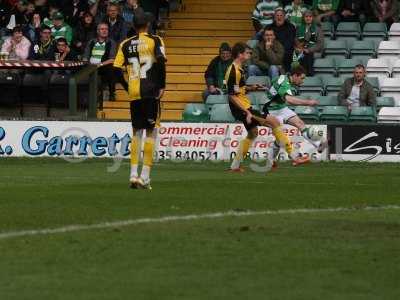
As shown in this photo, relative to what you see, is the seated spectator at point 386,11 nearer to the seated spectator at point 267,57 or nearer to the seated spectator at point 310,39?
the seated spectator at point 310,39

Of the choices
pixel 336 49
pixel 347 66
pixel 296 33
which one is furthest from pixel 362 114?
pixel 336 49

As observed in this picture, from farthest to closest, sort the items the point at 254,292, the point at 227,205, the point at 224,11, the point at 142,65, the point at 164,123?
1. the point at 224,11
2. the point at 164,123
3. the point at 142,65
4. the point at 227,205
5. the point at 254,292

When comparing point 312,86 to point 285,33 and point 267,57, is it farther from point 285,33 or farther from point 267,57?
point 285,33

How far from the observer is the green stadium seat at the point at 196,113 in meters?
27.4

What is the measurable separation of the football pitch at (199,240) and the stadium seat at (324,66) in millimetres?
10936

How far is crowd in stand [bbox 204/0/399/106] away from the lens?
92.6ft

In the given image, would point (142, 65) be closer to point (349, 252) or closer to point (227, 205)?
point (227, 205)

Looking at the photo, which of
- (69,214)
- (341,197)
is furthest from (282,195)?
(69,214)

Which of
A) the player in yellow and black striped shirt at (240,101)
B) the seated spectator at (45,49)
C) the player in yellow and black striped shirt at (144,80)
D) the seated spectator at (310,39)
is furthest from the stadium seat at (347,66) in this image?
the player in yellow and black striped shirt at (144,80)

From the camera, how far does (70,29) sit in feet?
101

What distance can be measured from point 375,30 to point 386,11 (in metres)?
0.55

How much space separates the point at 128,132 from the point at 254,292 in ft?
57.5

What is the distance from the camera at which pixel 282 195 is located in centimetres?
1611

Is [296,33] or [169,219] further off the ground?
[296,33]
